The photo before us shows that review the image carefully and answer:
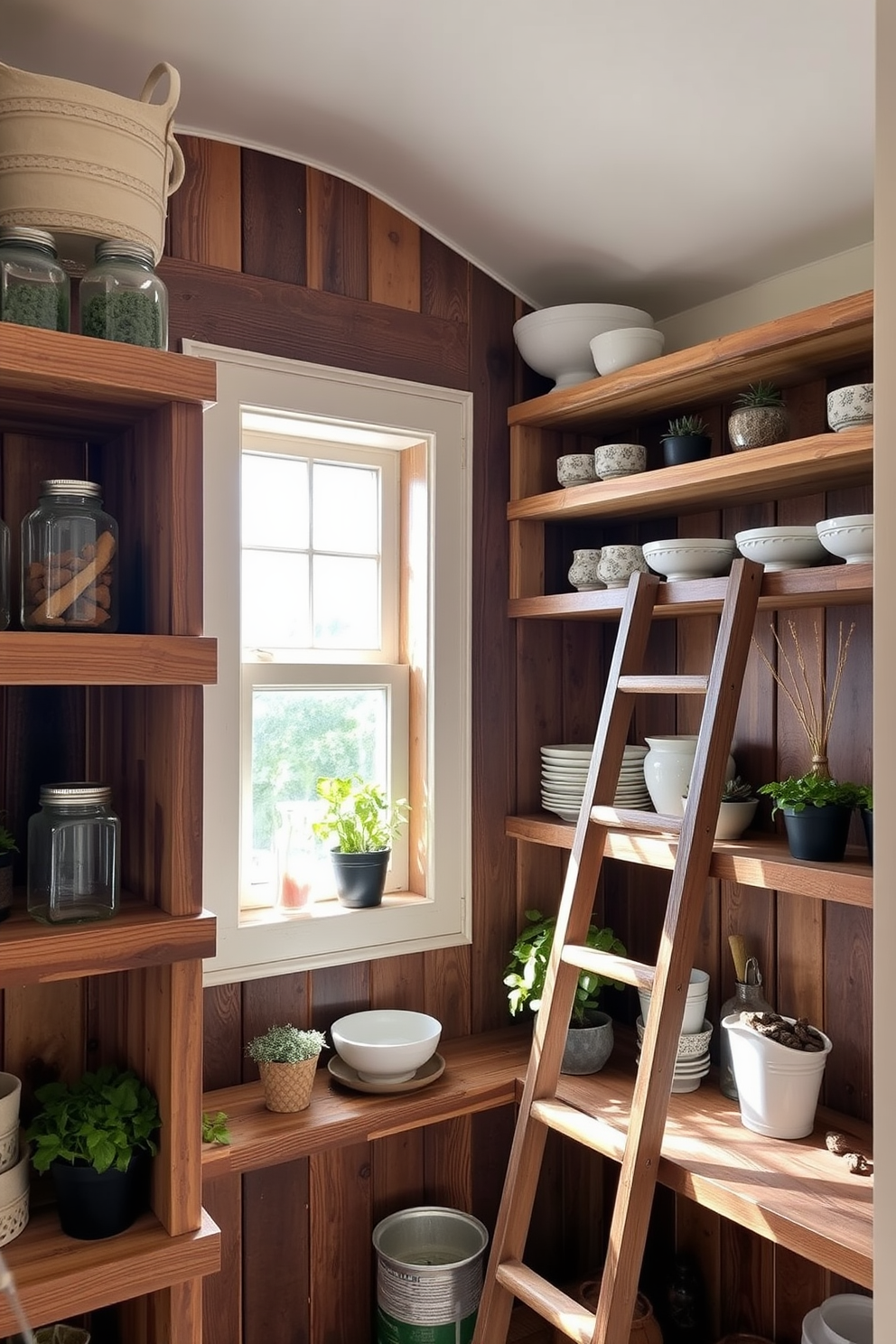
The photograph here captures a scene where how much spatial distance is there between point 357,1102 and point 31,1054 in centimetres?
63

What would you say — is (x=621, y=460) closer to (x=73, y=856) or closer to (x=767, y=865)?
(x=767, y=865)

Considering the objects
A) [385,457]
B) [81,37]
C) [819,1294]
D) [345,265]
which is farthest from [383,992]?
[81,37]

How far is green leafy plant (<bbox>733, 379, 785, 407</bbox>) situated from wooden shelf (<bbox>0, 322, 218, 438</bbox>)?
105 cm

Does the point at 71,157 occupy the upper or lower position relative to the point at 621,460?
upper

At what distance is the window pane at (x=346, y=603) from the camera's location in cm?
240

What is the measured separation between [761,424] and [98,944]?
146 cm

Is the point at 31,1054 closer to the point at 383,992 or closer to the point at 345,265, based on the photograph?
the point at 383,992

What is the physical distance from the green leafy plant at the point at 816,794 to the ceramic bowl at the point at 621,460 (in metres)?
0.75

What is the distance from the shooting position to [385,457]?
2.49 meters

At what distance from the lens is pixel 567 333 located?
2348mm

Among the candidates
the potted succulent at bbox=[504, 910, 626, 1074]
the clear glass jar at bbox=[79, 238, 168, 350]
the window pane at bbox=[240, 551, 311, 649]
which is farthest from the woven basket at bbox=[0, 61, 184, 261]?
the potted succulent at bbox=[504, 910, 626, 1074]

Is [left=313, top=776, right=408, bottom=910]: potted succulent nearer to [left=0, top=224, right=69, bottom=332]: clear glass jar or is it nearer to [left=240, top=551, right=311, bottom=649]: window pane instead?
[left=240, top=551, right=311, bottom=649]: window pane

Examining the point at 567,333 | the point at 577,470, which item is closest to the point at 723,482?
the point at 577,470

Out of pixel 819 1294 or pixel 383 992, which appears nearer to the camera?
pixel 819 1294
